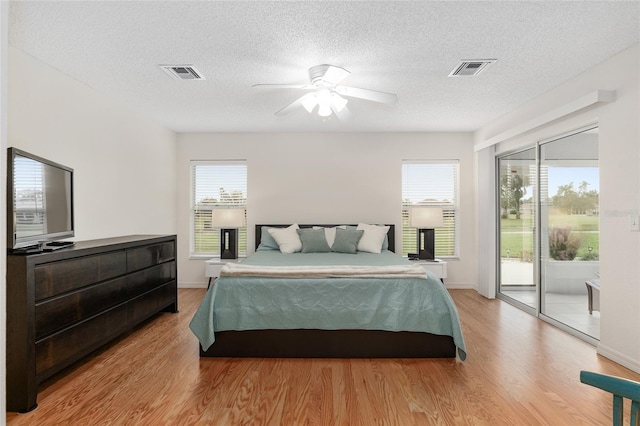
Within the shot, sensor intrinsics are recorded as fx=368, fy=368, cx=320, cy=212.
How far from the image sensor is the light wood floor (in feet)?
6.95

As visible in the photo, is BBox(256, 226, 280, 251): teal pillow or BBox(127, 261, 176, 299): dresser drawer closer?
BBox(127, 261, 176, 299): dresser drawer

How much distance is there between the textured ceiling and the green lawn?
1.34m

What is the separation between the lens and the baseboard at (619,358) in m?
2.72

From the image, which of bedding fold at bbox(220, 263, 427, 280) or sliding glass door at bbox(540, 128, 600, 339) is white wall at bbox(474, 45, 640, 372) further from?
bedding fold at bbox(220, 263, 427, 280)

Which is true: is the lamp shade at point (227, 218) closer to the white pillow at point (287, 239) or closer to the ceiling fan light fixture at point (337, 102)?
the white pillow at point (287, 239)

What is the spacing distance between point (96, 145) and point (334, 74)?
257cm

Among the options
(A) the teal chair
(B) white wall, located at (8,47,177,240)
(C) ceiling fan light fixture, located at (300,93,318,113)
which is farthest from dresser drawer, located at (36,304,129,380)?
(A) the teal chair

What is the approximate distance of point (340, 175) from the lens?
18.6 ft

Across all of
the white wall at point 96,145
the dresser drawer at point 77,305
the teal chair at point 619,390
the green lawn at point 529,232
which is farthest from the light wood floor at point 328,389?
the white wall at point 96,145

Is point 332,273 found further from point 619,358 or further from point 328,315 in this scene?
point 619,358

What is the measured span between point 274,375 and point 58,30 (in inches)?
111

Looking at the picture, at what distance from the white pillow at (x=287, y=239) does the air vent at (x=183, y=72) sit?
91.8 inches

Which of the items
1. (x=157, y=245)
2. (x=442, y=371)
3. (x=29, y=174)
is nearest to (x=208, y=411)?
(x=442, y=371)

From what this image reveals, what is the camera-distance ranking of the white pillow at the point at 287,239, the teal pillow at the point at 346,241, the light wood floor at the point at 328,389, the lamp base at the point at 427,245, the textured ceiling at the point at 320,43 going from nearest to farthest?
the light wood floor at the point at 328,389 → the textured ceiling at the point at 320,43 → the teal pillow at the point at 346,241 → the white pillow at the point at 287,239 → the lamp base at the point at 427,245
